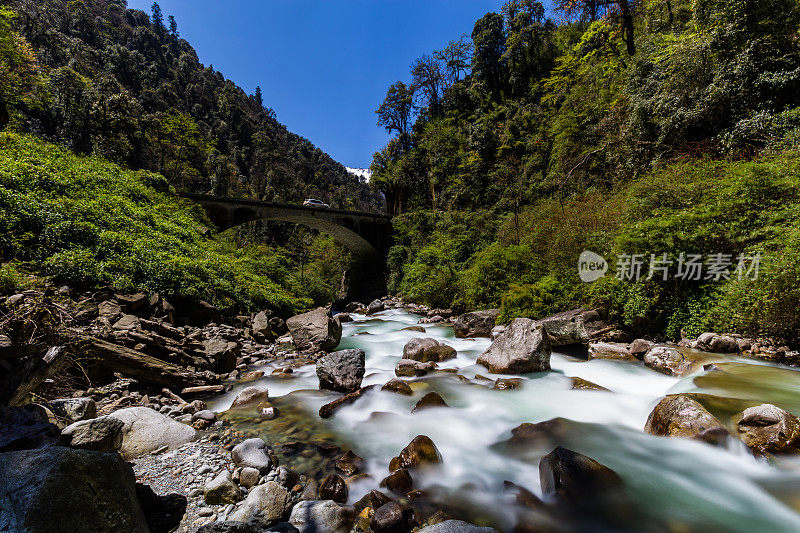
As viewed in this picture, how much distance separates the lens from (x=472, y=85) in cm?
3045

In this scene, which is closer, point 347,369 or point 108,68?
point 347,369

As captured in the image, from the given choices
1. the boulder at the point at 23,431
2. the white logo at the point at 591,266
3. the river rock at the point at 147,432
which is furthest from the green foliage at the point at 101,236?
the white logo at the point at 591,266

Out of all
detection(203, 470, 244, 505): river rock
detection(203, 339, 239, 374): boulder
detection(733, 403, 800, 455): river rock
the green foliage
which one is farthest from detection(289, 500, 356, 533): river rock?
the green foliage

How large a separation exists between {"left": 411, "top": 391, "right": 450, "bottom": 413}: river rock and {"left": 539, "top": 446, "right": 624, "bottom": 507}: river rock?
6.74 ft

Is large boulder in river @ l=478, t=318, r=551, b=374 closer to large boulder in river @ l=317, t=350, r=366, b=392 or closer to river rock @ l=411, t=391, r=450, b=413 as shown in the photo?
river rock @ l=411, t=391, r=450, b=413

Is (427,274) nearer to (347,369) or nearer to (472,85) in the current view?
(347,369)

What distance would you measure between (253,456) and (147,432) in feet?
5.12

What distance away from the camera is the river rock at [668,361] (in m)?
5.50

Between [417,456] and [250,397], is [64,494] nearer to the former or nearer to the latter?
[417,456]

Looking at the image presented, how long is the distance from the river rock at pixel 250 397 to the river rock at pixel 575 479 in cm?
469

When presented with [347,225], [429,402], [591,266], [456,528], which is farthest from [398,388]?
[347,225]

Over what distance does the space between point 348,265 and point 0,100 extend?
20930 millimetres

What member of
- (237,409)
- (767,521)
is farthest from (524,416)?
(237,409)

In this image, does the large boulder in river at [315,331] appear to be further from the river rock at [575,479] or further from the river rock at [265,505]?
the river rock at [575,479]
